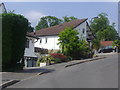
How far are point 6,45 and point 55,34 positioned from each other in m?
29.1

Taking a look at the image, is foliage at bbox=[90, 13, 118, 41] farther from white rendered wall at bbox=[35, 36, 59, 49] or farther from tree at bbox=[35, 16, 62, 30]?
white rendered wall at bbox=[35, 36, 59, 49]

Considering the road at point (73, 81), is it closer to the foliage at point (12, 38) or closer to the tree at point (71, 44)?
the foliage at point (12, 38)

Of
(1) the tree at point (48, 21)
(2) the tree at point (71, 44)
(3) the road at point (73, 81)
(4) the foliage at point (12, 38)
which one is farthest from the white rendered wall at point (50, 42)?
(1) the tree at point (48, 21)

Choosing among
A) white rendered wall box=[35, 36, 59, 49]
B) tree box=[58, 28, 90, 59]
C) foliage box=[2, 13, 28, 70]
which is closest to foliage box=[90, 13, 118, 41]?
white rendered wall box=[35, 36, 59, 49]

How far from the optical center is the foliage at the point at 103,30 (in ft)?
305

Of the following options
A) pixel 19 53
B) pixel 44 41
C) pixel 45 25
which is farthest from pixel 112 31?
pixel 19 53

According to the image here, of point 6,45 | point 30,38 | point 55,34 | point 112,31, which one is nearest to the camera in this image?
point 6,45

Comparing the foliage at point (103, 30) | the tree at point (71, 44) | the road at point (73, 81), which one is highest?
the foliage at point (103, 30)

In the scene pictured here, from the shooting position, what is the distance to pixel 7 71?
17875mm

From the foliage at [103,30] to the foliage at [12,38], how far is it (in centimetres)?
7479

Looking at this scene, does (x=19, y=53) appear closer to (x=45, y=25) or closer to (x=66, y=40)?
(x=66, y=40)

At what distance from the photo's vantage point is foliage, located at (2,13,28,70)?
1770 centimetres

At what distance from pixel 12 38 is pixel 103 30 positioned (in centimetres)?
8059

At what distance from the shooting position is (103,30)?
9594cm
